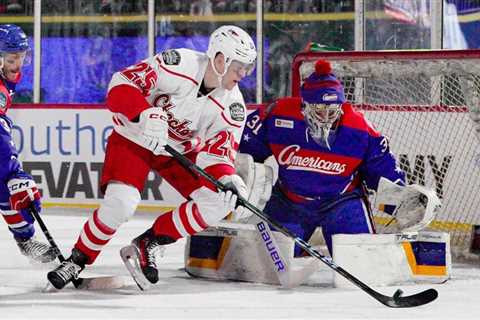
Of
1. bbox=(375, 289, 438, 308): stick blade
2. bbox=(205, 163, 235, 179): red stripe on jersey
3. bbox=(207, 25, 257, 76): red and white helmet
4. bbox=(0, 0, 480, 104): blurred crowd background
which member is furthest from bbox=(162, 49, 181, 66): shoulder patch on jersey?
bbox=(0, 0, 480, 104): blurred crowd background

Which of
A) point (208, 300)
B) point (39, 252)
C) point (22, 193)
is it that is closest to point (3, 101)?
point (22, 193)

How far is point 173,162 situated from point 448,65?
1.57 metres

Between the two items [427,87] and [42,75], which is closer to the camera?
[427,87]

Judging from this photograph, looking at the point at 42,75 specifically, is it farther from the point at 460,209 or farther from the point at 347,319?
the point at 347,319

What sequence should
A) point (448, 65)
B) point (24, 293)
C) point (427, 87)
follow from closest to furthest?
point (24, 293) < point (448, 65) < point (427, 87)

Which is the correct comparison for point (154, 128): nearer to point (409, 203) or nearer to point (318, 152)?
point (318, 152)

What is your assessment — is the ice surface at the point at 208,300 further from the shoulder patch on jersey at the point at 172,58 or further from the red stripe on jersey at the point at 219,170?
the shoulder patch on jersey at the point at 172,58

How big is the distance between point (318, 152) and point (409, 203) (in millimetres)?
354

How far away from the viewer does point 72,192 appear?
7801mm

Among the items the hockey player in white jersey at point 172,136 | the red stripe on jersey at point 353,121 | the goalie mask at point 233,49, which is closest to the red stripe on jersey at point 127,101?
the hockey player in white jersey at point 172,136

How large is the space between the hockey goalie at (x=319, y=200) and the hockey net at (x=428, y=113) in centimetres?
99

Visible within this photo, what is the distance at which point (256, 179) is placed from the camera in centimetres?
466

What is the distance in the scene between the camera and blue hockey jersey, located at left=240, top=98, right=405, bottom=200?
185 inches

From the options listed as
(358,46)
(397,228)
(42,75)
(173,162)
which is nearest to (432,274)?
(397,228)
